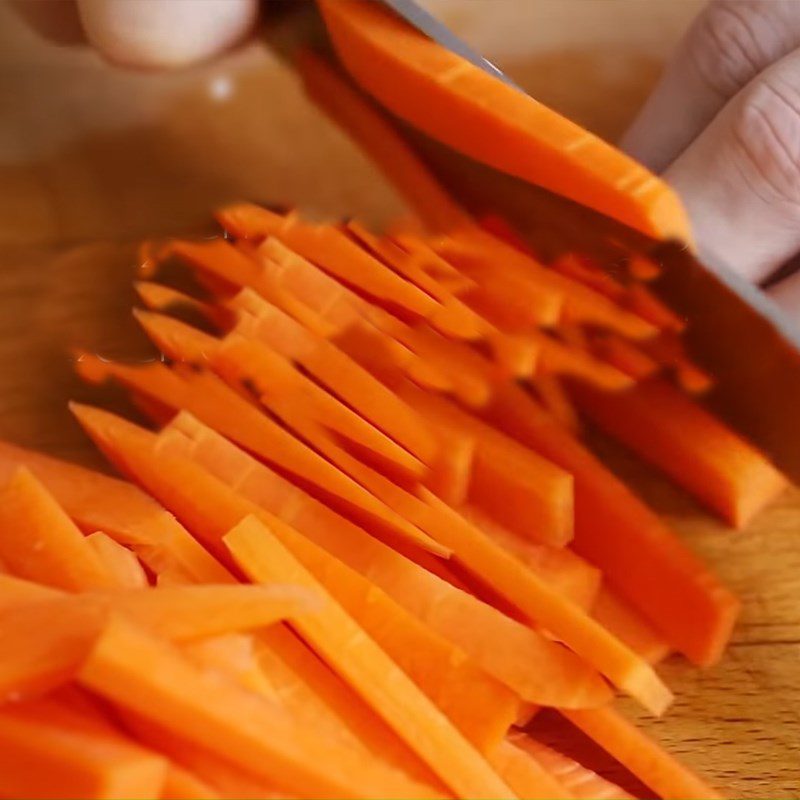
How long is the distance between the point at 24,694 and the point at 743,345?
2.15 feet

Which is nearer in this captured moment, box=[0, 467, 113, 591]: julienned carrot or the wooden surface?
box=[0, 467, 113, 591]: julienned carrot

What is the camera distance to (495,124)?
0.90 meters

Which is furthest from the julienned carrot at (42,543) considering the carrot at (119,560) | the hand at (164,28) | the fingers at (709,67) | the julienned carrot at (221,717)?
the fingers at (709,67)

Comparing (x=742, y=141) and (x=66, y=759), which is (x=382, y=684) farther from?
(x=742, y=141)

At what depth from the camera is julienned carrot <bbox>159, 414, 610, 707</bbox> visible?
85 cm

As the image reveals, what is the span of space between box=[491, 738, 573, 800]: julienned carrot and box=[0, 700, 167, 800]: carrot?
0.96 ft

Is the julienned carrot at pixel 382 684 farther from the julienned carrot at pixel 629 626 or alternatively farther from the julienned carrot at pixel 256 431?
the julienned carrot at pixel 629 626

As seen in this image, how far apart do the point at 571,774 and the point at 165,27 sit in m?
0.80

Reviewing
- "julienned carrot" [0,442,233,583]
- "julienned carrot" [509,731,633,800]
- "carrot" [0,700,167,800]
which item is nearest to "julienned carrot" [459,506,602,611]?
"julienned carrot" [509,731,633,800]

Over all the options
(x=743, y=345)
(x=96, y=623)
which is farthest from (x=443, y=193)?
(x=96, y=623)

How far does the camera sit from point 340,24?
98cm

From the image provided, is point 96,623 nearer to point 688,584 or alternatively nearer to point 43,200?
point 688,584

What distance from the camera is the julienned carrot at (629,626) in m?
0.96

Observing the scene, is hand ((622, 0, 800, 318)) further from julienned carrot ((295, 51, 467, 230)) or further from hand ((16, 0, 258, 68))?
hand ((16, 0, 258, 68))
